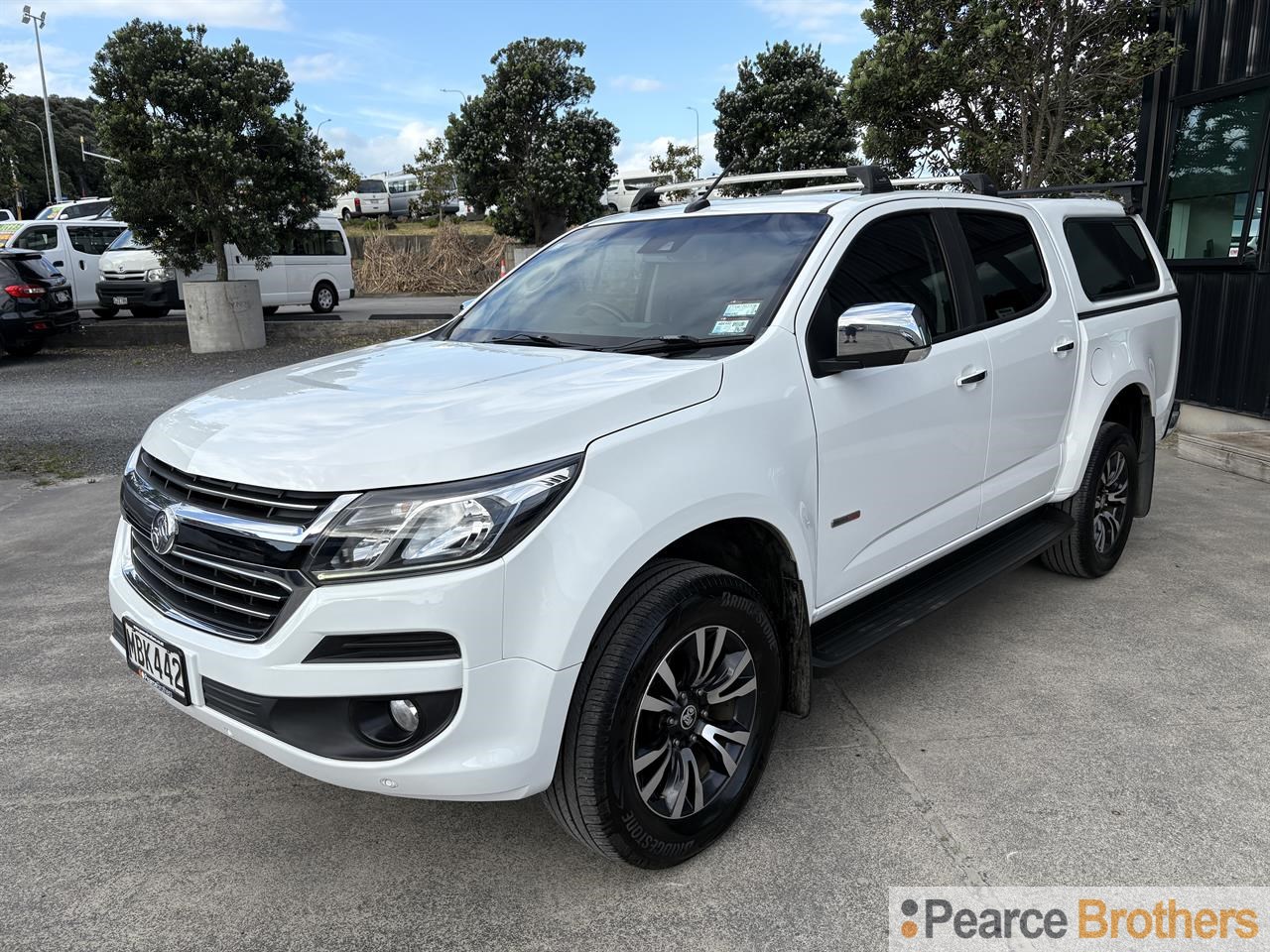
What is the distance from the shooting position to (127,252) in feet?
56.2

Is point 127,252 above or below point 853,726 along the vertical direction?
above

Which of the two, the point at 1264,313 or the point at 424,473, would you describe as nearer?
the point at 424,473

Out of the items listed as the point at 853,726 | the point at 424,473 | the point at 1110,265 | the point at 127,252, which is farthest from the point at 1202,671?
the point at 127,252

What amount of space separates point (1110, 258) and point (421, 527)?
4147mm

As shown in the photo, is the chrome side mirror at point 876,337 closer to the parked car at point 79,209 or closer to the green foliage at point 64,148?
the parked car at point 79,209

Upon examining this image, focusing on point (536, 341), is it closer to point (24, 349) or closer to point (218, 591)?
point (218, 591)

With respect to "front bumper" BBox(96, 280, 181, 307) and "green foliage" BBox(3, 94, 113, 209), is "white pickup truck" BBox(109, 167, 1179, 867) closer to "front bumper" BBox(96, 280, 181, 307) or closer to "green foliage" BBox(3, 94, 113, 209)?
"front bumper" BBox(96, 280, 181, 307)

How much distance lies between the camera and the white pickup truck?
217 centimetres

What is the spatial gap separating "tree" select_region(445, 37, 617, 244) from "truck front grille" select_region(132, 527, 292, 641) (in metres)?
17.6

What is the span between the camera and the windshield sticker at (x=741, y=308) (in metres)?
3.02

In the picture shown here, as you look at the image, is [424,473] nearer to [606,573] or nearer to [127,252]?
[606,573]

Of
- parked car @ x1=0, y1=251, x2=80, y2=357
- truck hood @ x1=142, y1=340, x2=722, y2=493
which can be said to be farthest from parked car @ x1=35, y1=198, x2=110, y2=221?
truck hood @ x1=142, y1=340, x2=722, y2=493

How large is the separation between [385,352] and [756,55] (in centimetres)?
1670

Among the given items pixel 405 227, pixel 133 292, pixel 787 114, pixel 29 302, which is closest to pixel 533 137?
pixel 787 114
